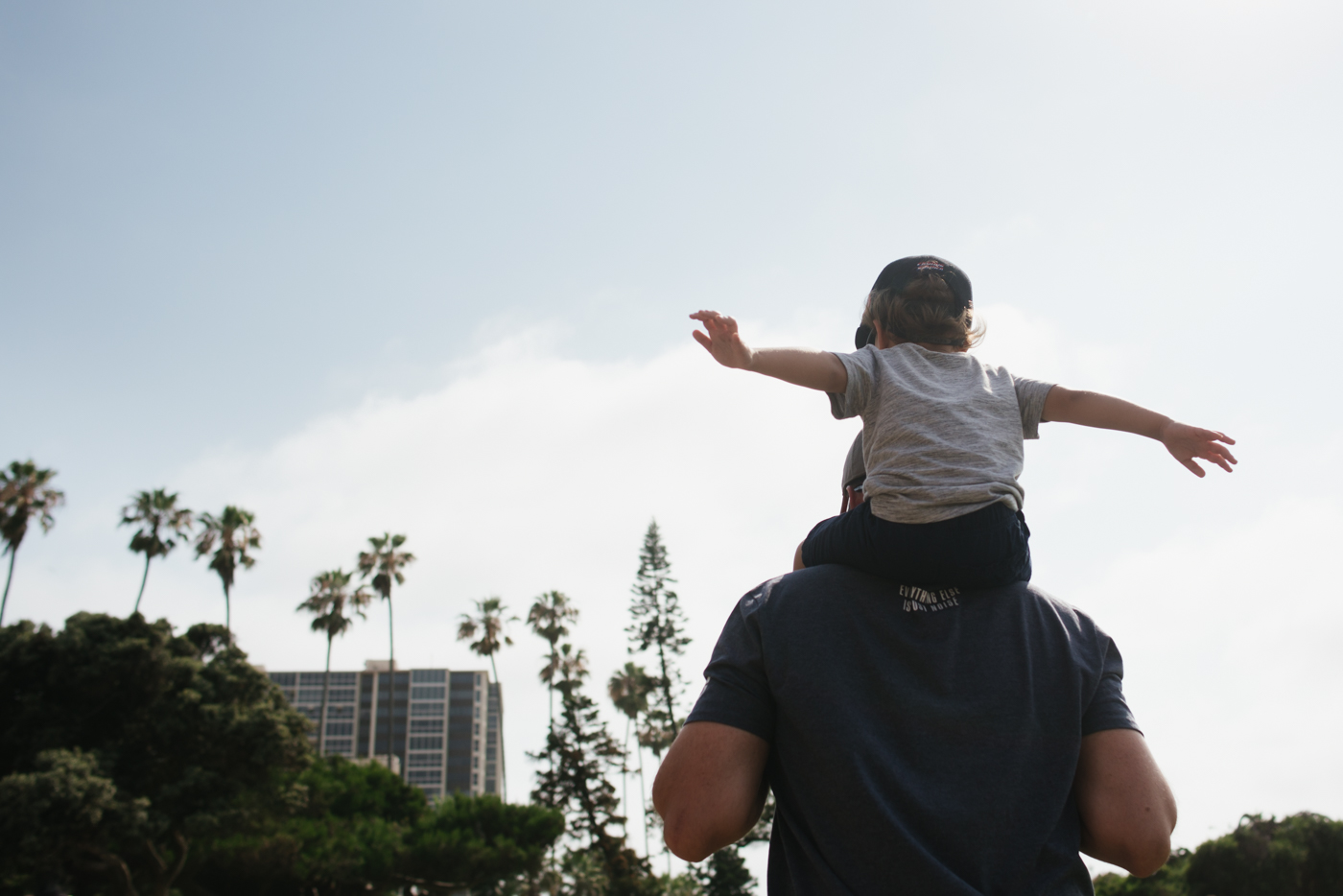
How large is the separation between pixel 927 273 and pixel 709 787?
135 centimetres

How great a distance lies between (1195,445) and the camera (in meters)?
2.05

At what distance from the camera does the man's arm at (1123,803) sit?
5.40 feet

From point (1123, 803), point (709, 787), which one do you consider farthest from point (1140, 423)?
point (709, 787)

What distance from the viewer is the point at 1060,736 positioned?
65.1 inches

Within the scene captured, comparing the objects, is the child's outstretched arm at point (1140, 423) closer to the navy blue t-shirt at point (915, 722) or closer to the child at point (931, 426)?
the child at point (931, 426)

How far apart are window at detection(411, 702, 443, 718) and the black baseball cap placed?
5369 inches

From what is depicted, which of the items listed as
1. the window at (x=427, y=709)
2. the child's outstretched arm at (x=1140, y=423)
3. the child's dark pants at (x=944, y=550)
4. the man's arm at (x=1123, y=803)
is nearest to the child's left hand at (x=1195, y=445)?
the child's outstretched arm at (x=1140, y=423)

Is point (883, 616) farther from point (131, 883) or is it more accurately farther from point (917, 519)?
point (131, 883)

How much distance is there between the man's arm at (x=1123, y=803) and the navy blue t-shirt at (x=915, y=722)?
31mm

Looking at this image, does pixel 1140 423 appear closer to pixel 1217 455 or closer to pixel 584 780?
pixel 1217 455

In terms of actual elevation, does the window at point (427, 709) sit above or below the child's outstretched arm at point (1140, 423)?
above

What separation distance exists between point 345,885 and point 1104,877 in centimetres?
3485

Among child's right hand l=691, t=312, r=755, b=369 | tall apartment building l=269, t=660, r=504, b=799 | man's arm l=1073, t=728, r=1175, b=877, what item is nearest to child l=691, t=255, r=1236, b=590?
child's right hand l=691, t=312, r=755, b=369

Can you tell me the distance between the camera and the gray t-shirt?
1.83 metres
